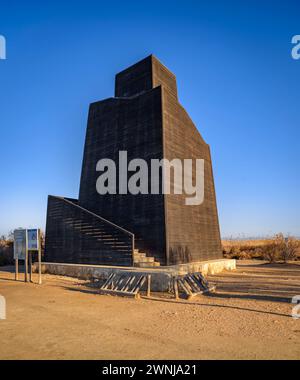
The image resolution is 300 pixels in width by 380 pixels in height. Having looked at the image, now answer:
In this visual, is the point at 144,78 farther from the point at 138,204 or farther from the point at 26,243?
the point at 26,243

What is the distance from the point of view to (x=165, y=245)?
13375mm

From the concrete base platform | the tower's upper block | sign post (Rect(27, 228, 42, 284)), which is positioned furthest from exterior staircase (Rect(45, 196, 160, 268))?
the tower's upper block

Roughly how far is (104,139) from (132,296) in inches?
459

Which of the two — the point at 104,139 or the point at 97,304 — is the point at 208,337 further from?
the point at 104,139

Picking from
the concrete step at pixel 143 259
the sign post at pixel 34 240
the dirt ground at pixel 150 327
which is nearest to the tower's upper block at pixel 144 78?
the concrete step at pixel 143 259

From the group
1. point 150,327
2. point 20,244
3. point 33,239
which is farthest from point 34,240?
point 150,327

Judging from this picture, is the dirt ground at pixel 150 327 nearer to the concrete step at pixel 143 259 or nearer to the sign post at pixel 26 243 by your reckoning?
the sign post at pixel 26 243

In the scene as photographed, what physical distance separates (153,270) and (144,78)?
42.3ft

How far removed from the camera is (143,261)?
13.0 m

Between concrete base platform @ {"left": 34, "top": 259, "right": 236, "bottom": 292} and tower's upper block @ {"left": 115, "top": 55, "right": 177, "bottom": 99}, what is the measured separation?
11.4m

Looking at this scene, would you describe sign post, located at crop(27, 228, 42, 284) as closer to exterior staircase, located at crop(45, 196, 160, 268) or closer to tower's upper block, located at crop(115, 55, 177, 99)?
exterior staircase, located at crop(45, 196, 160, 268)

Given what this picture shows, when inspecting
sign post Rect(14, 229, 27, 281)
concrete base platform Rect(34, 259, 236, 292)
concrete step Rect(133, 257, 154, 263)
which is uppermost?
sign post Rect(14, 229, 27, 281)

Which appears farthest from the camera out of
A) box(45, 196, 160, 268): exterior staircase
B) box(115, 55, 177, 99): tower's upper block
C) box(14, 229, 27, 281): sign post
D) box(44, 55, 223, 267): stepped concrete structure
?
box(115, 55, 177, 99): tower's upper block

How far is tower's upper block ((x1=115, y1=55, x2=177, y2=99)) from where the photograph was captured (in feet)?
60.1
